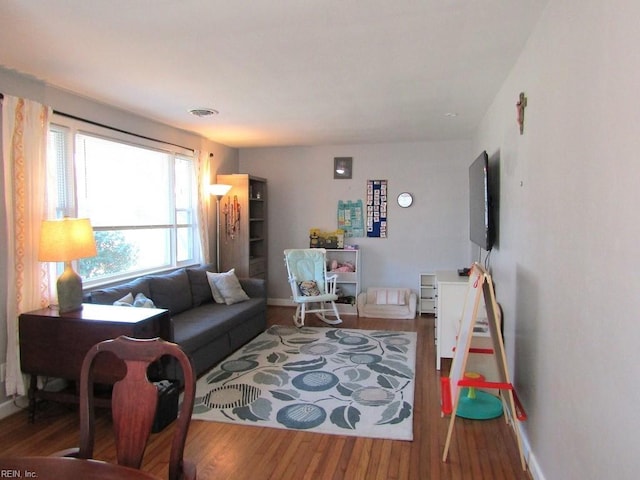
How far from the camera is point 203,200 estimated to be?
18.1 ft

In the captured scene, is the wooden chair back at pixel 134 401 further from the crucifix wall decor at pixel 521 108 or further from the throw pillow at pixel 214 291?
the throw pillow at pixel 214 291

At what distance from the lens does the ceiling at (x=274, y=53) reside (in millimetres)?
2172

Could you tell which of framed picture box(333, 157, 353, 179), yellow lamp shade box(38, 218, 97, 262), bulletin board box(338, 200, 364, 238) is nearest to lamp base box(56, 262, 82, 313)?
yellow lamp shade box(38, 218, 97, 262)

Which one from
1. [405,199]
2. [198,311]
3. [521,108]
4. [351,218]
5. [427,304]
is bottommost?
[427,304]

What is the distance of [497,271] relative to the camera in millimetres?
3559

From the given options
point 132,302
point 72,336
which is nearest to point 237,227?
point 132,302

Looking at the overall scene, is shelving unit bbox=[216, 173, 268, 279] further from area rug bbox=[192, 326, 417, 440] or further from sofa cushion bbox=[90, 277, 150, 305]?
sofa cushion bbox=[90, 277, 150, 305]

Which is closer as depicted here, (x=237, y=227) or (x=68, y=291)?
(x=68, y=291)

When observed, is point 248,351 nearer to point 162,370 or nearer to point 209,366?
point 209,366

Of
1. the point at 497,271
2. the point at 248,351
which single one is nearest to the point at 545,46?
the point at 497,271

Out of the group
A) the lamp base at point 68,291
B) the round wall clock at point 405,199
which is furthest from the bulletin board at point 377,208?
the lamp base at point 68,291

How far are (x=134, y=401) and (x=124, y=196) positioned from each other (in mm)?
3371

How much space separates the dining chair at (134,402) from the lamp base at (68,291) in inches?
72.7

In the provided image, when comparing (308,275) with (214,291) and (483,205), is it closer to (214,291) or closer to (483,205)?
(214,291)
